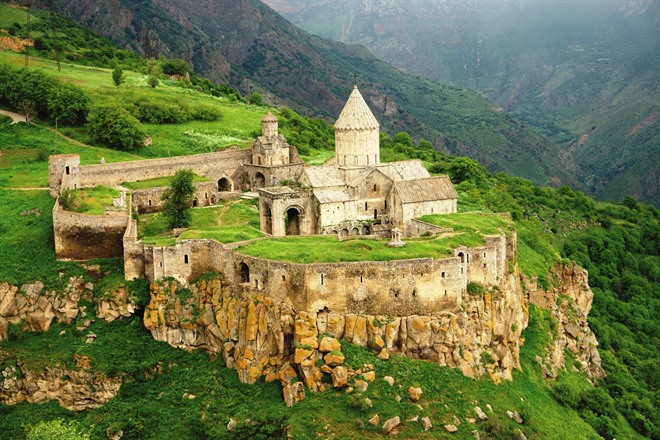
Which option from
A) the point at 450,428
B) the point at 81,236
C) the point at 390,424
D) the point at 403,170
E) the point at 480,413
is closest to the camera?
the point at 390,424

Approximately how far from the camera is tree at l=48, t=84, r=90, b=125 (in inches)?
2840

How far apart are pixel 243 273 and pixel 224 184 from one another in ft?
73.9

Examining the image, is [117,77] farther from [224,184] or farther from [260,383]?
[260,383]

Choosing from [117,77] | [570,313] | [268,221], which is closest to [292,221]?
[268,221]

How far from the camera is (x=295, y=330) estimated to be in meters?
39.8

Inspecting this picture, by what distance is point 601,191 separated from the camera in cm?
15812

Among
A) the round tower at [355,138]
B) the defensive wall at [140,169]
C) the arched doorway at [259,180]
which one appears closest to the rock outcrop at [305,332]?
the round tower at [355,138]

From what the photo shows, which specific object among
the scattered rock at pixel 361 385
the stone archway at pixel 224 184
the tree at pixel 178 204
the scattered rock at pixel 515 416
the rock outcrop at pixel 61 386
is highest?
the stone archway at pixel 224 184

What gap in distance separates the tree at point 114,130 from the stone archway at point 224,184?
9.87 metres

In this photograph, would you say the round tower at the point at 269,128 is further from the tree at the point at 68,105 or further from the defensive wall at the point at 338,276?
the defensive wall at the point at 338,276

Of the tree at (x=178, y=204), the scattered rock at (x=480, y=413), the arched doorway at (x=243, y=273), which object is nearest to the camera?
the scattered rock at (x=480, y=413)

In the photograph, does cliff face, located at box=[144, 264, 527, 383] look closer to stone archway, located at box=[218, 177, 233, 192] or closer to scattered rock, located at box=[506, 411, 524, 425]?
scattered rock, located at box=[506, 411, 524, 425]

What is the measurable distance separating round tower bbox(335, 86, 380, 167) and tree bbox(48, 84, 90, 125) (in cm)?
2777

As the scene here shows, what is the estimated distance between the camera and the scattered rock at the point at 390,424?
36500 millimetres
